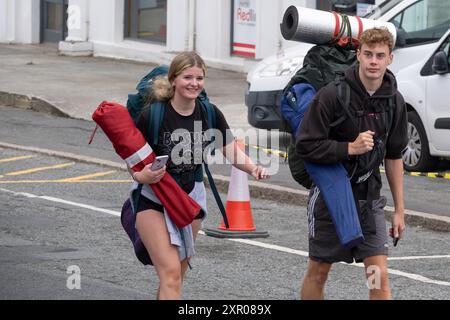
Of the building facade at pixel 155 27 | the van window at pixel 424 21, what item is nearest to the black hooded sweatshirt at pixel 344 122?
the van window at pixel 424 21

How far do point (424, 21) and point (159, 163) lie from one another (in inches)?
362

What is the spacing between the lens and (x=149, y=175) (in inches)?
278

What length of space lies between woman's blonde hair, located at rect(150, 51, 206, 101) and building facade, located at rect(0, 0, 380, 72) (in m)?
13.8

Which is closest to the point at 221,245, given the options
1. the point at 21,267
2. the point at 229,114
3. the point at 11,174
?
the point at 21,267

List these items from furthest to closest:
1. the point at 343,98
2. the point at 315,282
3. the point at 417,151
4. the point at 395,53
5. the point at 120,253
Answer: the point at 395,53
the point at 417,151
the point at 120,253
the point at 315,282
the point at 343,98

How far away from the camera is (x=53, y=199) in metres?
12.6

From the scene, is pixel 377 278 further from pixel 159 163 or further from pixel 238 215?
pixel 238 215

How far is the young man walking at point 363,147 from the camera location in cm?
707

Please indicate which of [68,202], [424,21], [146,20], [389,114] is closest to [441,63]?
[424,21]

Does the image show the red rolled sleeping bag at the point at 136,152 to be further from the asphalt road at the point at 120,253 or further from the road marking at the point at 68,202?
the road marking at the point at 68,202

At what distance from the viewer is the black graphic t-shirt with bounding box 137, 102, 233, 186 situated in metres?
7.26

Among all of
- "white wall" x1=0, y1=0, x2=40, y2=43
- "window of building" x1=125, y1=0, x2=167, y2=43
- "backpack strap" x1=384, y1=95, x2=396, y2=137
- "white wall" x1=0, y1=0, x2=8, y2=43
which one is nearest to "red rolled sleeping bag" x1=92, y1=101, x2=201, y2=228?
"backpack strap" x1=384, y1=95, x2=396, y2=137

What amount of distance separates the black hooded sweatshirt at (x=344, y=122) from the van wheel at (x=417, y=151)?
724cm
